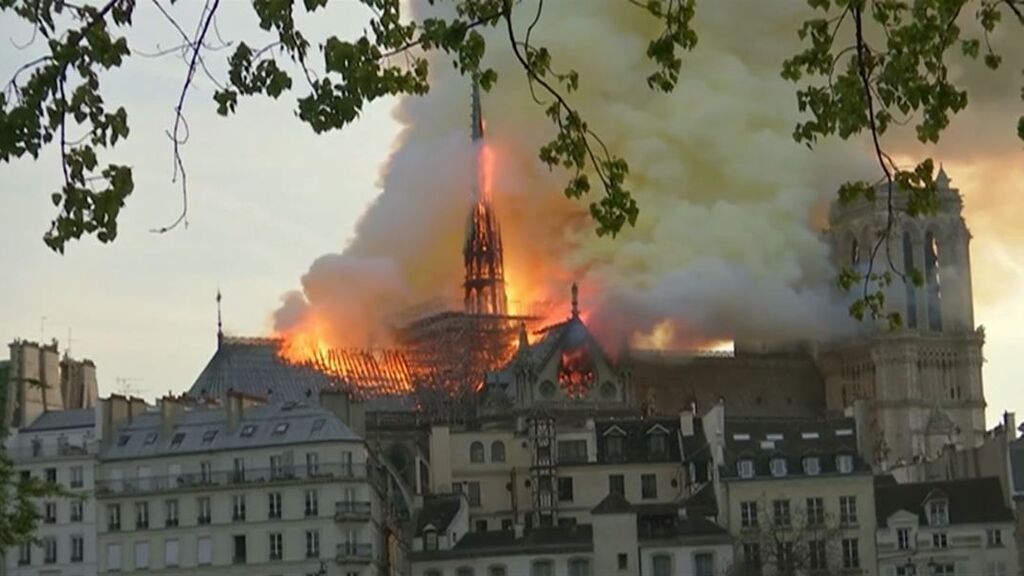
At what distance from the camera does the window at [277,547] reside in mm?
89750

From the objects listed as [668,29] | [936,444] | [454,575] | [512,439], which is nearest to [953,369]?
[936,444]

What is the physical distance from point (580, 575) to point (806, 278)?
72.7 m

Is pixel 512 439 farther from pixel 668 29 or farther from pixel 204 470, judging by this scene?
pixel 668 29

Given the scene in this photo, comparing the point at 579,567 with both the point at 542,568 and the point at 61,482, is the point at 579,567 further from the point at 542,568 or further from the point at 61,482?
the point at 61,482

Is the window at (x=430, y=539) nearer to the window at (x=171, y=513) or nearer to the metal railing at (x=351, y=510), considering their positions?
the metal railing at (x=351, y=510)

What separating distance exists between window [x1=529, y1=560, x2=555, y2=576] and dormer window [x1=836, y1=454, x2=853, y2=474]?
40.3ft

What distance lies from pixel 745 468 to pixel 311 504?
17.5m

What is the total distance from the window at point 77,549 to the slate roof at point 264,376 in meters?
42.2

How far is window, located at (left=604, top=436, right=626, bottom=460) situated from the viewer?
10612 centimetres

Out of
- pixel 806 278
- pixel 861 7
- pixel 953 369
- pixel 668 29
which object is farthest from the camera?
pixel 953 369

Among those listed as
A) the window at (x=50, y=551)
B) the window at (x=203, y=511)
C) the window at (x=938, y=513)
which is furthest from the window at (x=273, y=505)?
the window at (x=938, y=513)

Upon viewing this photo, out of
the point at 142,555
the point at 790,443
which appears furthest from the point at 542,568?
the point at 142,555

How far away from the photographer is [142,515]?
93438 mm

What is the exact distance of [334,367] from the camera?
476 feet
